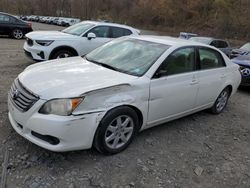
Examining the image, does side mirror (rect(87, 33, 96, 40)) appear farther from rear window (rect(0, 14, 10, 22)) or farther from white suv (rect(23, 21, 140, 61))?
rear window (rect(0, 14, 10, 22))

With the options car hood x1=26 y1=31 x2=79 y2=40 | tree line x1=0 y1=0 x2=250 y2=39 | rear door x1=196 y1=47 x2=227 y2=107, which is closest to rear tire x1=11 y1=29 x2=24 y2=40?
car hood x1=26 y1=31 x2=79 y2=40

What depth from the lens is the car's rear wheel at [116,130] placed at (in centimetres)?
347

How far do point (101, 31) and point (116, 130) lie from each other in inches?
241

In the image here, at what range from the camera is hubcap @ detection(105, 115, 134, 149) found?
3621 mm

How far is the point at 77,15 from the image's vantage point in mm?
63375

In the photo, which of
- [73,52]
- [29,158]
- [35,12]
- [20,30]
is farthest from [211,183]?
[35,12]

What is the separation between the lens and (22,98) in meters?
3.43

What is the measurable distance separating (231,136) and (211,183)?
1595mm

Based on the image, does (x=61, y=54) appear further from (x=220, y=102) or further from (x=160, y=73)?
(x=160, y=73)

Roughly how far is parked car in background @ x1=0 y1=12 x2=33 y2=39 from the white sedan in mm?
12588

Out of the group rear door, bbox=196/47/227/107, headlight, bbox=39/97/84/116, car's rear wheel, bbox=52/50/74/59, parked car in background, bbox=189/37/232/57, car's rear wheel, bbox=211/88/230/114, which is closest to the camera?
headlight, bbox=39/97/84/116

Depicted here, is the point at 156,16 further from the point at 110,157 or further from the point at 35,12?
the point at 110,157

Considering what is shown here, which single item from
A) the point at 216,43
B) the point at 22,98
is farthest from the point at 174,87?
the point at 216,43

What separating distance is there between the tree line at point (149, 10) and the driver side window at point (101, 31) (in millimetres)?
39561
